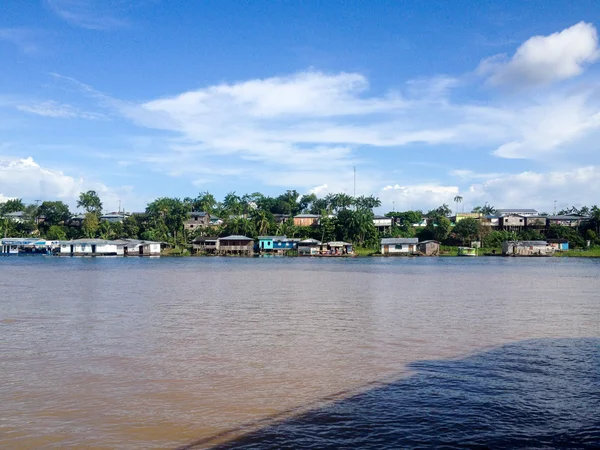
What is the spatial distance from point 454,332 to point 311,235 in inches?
3097

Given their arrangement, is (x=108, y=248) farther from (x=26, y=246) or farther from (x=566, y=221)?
(x=566, y=221)

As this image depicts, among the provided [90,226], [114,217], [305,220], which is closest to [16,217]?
[114,217]

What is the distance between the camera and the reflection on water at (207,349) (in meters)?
7.46

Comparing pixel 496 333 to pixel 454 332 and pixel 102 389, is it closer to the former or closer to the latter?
pixel 454 332

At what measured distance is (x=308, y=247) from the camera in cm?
8631

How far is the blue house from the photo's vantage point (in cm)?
8757

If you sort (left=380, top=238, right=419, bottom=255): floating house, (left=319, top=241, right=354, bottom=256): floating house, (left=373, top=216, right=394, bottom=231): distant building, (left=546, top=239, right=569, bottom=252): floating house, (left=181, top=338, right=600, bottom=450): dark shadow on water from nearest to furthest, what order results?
(left=181, top=338, right=600, bottom=450): dark shadow on water, (left=319, top=241, right=354, bottom=256): floating house, (left=380, top=238, right=419, bottom=255): floating house, (left=546, top=239, right=569, bottom=252): floating house, (left=373, top=216, right=394, bottom=231): distant building

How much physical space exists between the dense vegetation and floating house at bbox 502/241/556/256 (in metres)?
5.06

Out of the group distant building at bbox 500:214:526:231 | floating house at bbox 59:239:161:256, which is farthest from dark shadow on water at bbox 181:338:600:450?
distant building at bbox 500:214:526:231

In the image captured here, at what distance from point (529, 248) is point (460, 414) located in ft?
282

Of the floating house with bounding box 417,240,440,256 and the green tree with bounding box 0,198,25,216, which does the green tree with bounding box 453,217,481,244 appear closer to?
the floating house with bounding box 417,240,440,256

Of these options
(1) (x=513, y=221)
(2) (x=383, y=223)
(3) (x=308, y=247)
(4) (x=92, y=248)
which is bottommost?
(4) (x=92, y=248)

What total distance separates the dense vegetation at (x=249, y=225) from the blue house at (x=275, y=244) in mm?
3532

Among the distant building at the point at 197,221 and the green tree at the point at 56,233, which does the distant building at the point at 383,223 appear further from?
the green tree at the point at 56,233
